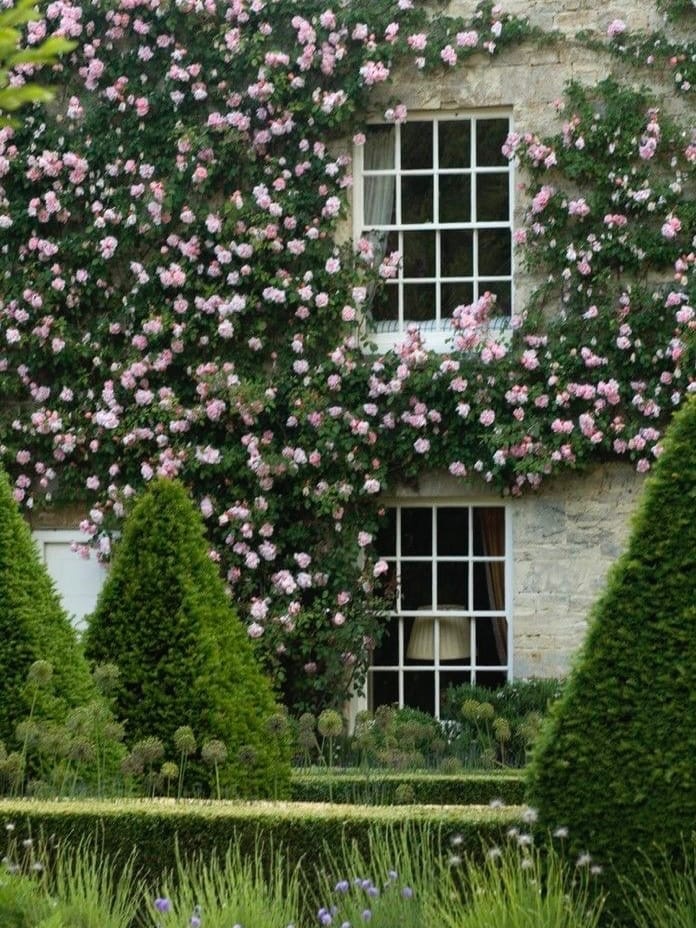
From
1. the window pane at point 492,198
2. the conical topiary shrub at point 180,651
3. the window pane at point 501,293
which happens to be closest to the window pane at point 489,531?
the window pane at point 501,293

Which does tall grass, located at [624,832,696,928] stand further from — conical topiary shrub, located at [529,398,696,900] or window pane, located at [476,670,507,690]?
window pane, located at [476,670,507,690]

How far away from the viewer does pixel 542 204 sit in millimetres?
10500

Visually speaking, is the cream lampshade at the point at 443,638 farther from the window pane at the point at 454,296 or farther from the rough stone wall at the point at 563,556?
the window pane at the point at 454,296

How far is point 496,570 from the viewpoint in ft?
35.4

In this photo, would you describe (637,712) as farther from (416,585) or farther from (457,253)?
(457,253)

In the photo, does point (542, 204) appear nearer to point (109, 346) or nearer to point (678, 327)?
point (678, 327)

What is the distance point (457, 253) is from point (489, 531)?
195 cm

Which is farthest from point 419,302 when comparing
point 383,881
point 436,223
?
point 383,881

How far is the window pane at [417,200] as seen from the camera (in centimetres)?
1100

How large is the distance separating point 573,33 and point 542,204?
4.08ft

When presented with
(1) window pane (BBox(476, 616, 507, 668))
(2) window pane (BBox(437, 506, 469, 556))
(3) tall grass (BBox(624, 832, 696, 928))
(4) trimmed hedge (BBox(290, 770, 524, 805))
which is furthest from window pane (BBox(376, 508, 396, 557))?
(3) tall grass (BBox(624, 832, 696, 928))

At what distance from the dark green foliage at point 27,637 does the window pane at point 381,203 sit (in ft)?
16.7

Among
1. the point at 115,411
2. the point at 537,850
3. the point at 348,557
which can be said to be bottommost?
the point at 537,850

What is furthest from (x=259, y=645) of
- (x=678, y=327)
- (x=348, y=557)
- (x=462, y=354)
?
(x=678, y=327)
